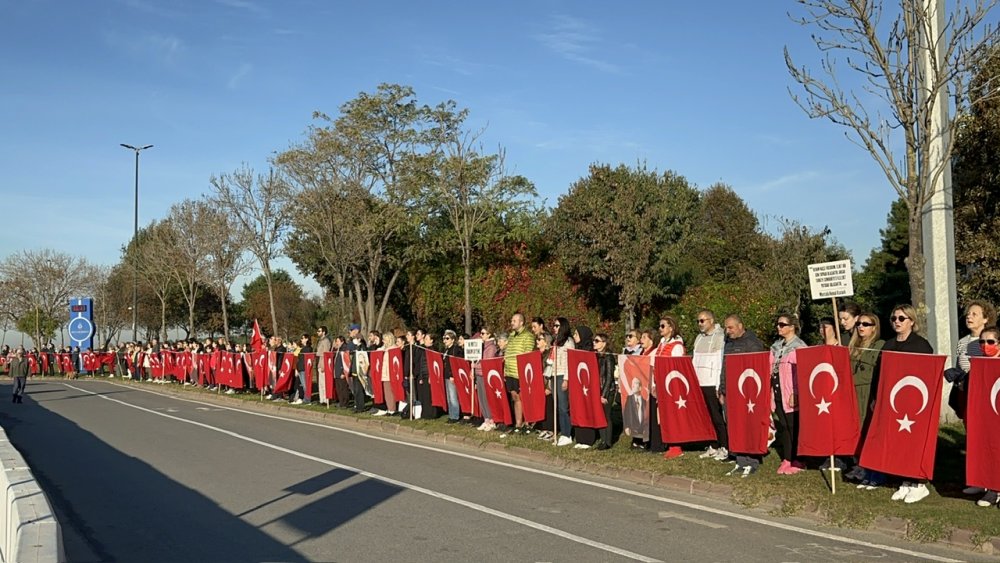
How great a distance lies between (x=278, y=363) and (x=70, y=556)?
729 inches

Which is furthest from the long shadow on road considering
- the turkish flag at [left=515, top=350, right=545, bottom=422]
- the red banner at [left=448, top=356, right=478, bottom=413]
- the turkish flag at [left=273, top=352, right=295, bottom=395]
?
the turkish flag at [left=273, top=352, right=295, bottom=395]

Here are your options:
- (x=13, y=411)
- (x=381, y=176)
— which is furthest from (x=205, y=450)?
(x=381, y=176)

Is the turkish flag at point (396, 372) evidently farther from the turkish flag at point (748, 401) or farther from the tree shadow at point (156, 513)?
the turkish flag at point (748, 401)

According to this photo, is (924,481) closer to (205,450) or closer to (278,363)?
(205,450)

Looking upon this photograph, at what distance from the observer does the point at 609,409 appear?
13336 millimetres

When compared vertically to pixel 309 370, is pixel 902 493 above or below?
below

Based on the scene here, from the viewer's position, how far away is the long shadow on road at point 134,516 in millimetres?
7664

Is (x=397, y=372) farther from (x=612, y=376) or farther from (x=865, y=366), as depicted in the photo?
(x=865, y=366)

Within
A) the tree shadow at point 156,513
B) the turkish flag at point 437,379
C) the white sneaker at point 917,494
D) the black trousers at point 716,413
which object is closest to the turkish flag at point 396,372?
the turkish flag at point 437,379

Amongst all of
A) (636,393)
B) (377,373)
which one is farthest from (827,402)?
(377,373)

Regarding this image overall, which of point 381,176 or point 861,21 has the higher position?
point 381,176

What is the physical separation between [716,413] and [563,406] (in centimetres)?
315

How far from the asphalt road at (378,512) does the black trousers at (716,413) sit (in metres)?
1.54

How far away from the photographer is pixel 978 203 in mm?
20391
